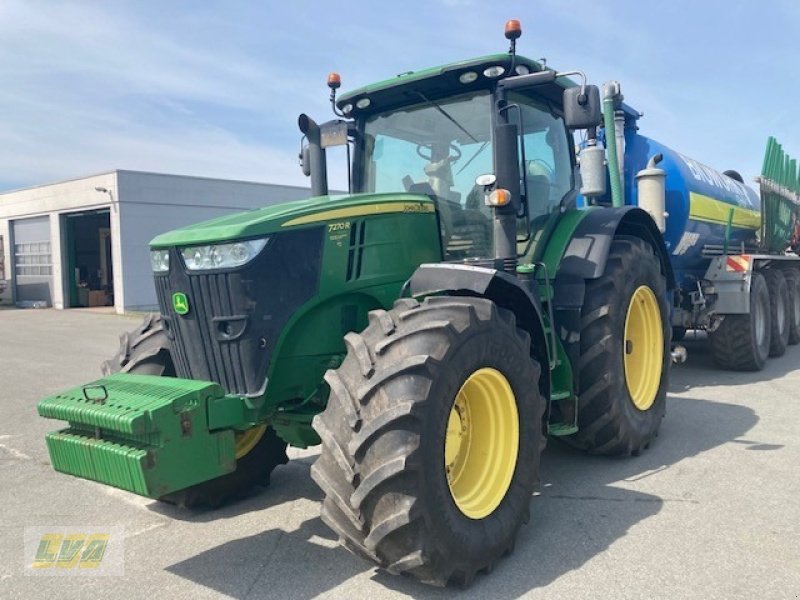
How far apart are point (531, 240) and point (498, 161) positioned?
0.85m

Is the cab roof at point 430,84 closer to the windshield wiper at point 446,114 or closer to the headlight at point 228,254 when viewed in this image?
the windshield wiper at point 446,114

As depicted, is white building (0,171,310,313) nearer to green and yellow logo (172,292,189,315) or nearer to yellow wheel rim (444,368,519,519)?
green and yellow logo (172,292,189,315)

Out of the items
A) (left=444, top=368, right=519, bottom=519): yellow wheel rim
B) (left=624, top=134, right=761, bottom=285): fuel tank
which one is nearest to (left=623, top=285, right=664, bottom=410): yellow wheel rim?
(left=444, top=368, right=519, bottom=519): yellow wheel rim

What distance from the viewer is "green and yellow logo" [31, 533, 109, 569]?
11.7 feet

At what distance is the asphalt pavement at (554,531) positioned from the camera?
3.16 meters

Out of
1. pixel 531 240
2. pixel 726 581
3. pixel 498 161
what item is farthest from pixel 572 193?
pixel 726 581

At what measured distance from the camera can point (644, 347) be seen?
5.47m

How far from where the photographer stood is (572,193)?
206 inches

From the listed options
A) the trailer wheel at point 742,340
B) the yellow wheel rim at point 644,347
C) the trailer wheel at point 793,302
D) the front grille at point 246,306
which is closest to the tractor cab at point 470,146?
the yellow wheel rim at point 644,347

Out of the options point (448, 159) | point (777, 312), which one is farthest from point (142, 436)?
point (777, 312)

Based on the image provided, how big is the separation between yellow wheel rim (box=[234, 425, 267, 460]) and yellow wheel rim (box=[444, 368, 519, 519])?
55.1 inches

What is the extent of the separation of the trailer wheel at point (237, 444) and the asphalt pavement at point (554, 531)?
0.11 m

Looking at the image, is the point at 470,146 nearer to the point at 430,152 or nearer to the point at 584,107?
the point at 430,152

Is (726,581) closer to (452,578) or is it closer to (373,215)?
(452,578)
